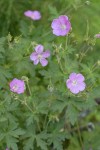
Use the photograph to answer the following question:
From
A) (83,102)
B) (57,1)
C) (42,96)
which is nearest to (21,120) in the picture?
(42,96)

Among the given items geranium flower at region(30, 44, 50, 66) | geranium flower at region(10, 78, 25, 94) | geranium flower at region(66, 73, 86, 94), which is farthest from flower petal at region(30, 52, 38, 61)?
geranium flower at region(66, 73, 86, 94)

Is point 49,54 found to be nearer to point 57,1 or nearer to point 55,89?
point 55,89

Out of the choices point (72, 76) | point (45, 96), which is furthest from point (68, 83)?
point (45, 96)

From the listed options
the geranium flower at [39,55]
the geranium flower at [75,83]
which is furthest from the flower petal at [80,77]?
the geranium flower at [39,55]

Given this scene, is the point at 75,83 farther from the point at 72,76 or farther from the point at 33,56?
the point at 33,56

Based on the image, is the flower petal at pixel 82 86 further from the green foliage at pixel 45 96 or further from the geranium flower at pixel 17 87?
the geranium flower at pixel 17 87
